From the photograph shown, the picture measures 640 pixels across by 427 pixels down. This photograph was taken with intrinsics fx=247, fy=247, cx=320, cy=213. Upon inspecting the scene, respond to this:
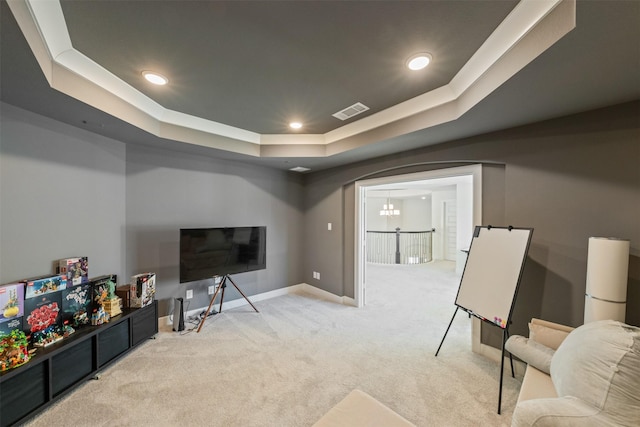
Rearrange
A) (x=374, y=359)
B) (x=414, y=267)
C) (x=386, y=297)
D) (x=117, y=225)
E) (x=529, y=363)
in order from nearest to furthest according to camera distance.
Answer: (x=529, y=363), (x=374, y=359), (x=117, y=225), (x=386, y=297), (x=414, y=267)

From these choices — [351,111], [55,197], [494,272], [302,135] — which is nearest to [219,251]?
[55,197]

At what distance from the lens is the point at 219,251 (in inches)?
134

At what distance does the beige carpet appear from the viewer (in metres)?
1.86

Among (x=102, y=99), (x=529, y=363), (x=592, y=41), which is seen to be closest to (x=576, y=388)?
(x=529, y=363)

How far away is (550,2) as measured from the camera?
4.20 feet

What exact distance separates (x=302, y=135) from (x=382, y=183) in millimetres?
1427

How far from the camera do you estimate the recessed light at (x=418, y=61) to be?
5.90 ft

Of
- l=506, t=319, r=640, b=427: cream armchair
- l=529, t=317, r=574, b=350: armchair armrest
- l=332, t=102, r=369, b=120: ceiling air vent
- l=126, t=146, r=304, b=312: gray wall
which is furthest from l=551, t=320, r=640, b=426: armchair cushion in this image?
l=126, t=146, r=304, b=312: gray wall

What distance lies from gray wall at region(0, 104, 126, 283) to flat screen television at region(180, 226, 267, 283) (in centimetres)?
75

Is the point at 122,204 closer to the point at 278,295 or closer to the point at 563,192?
the point at 278,295

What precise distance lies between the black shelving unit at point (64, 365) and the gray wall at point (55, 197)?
2.31ft

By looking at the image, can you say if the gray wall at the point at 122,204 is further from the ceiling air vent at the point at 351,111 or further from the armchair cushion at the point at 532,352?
the armchair cushion at the point at 532,352

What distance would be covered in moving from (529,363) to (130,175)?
441cm

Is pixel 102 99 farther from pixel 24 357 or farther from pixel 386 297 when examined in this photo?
pixel 386 297
